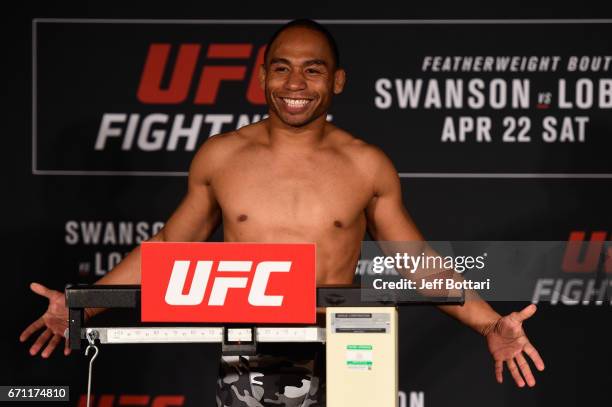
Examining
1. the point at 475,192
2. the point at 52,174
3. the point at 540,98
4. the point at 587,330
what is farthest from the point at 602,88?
the point at 52,174

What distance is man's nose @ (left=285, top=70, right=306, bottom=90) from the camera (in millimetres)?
2641

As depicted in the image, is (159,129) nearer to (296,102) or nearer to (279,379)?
(296,102)

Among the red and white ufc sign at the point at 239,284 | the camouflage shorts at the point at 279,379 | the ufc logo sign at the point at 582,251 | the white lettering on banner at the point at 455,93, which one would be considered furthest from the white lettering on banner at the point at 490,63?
the red and white ufc sign at the point at 239,284

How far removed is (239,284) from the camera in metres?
1.91

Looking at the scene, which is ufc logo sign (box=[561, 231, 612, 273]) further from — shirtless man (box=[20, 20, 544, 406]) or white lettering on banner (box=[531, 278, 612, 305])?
shirtless man (box=[20, 20, 544, 406])

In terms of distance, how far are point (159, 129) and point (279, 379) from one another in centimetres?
167

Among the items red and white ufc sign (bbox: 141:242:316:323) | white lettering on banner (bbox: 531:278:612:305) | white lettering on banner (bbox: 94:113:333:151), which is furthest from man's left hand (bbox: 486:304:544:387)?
white lettering on banner (bbox: 94:113:333:151)

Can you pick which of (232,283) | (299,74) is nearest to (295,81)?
(299,74)

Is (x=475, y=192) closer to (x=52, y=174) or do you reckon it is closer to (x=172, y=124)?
(x=172, y=124)

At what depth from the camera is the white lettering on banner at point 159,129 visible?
391 cm

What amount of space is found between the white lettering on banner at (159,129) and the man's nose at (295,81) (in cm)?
125

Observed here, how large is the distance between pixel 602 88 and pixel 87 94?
1.84 metres

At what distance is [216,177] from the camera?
2.74m

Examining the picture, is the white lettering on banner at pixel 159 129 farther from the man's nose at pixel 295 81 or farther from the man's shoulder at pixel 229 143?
the man's nose at pixel 295 81
